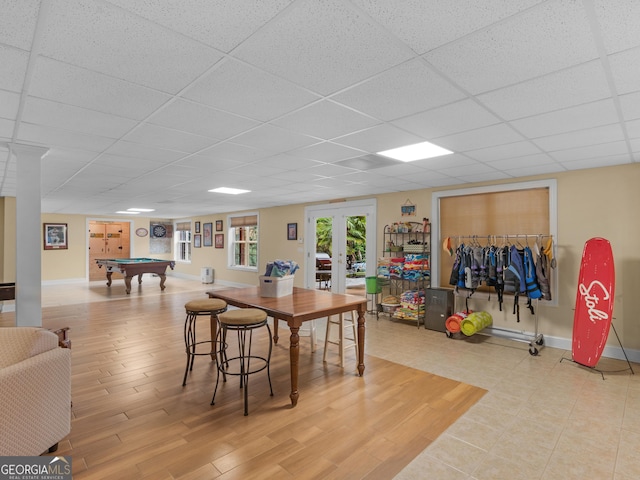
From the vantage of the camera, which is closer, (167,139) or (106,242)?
(167,139)

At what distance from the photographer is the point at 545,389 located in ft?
10.7

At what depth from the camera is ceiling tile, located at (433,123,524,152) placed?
2949 mm

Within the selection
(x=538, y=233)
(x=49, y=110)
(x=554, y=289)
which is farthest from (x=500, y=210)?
(x=49, y=110)

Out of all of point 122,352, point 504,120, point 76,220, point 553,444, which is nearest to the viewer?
point 553,444

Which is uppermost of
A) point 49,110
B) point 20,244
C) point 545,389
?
point 49,110

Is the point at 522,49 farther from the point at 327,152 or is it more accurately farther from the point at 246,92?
the point at 327,152

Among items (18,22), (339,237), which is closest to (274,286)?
(18,22)

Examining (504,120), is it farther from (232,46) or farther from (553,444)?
(553,444)

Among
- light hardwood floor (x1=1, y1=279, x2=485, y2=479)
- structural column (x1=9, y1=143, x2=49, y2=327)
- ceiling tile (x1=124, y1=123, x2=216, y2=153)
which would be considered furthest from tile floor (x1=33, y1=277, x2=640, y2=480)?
structural column (x1=9, y1=143, x2=49, y2=327)

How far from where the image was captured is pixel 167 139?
320cm

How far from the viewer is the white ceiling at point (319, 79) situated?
58.2 inches

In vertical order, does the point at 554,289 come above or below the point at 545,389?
above

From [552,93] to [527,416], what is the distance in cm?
239

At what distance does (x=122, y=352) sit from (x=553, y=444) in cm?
442
